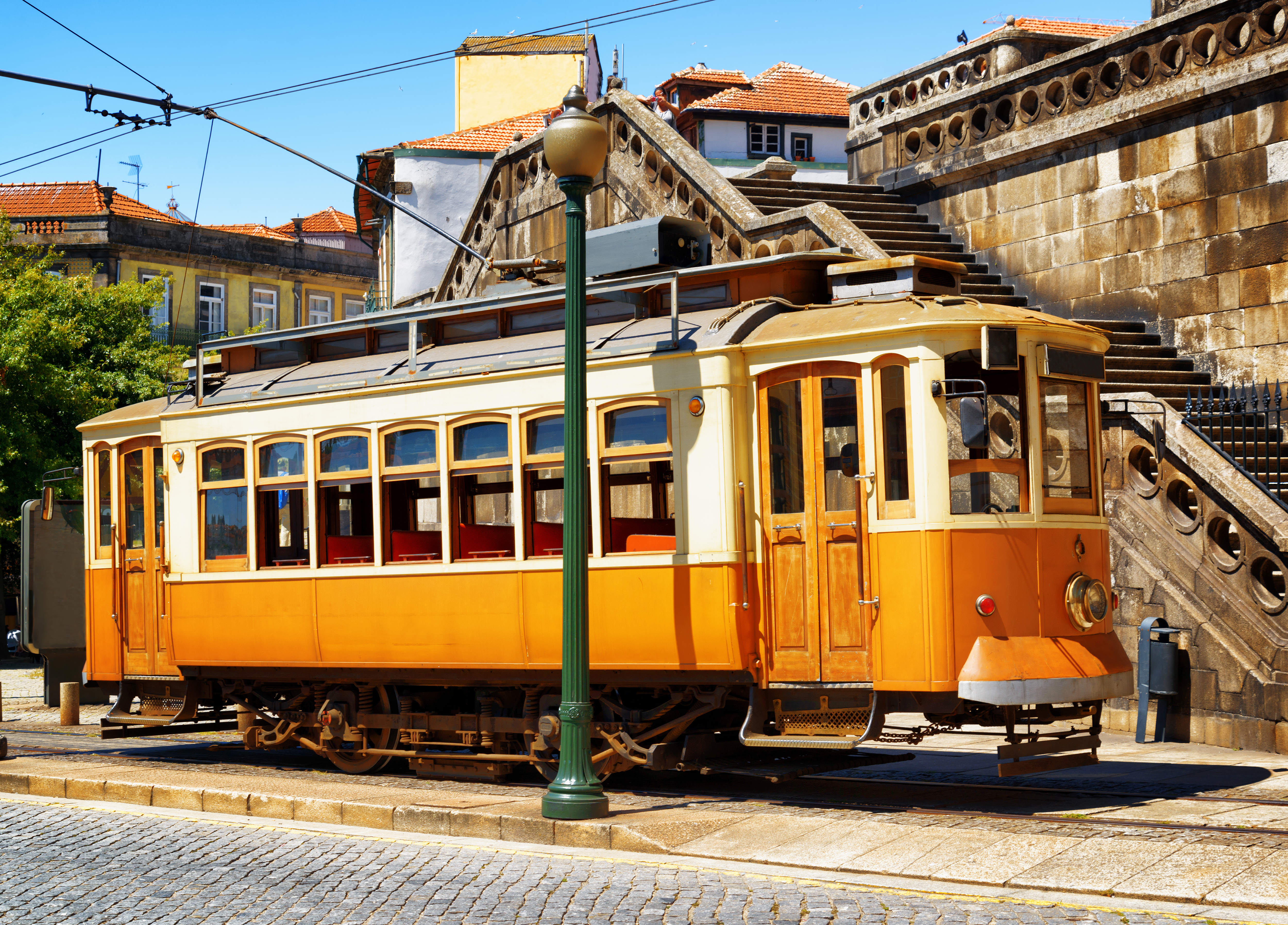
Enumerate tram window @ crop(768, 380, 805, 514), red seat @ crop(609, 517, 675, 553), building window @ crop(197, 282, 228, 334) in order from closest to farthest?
tram window @ crop(768, 380, 805, 514) → red seat @ crop(609, 517, 675, 553) → building window @ crop(197, 282, 228, 334)

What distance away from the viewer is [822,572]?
9.80m

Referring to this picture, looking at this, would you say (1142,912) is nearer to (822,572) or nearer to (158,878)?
(822,572)

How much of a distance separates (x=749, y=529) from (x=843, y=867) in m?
2.84

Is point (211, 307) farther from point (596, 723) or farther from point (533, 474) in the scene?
point (596, 723)

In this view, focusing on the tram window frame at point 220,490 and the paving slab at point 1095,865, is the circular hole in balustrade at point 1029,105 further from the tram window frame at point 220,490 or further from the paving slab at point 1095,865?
the paving slab at point 1095,865

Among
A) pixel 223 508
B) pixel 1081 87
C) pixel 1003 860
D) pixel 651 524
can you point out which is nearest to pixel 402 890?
pixel 1003 860

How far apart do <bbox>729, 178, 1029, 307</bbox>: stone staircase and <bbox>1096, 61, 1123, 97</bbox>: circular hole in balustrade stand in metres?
2.51

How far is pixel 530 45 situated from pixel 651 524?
41.7 metres

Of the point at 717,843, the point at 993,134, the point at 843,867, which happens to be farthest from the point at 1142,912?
the point at 993,134

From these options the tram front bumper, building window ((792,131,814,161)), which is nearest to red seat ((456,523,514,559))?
the tram front bumper

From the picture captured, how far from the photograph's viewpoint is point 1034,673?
9203mm

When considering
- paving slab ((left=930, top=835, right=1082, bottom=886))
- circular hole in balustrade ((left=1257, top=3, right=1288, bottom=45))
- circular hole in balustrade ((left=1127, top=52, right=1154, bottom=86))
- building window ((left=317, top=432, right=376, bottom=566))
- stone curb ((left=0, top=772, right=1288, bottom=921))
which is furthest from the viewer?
circular hole in balustrade ((left=1127, top=52, right=1154, bottom=86))

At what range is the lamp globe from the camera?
967cm

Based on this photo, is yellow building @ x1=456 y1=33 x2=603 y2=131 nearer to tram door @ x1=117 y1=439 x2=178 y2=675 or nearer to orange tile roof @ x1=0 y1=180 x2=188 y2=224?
orange tile roof @ x1=0 y1=180 x2=188 y2=224
